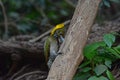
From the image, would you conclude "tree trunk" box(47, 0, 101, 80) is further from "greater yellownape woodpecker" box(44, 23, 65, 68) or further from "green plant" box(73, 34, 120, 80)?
"greater yellownape woodpecker" box(44, 23, 65, 68)

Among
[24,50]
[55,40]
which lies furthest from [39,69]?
[55,40]

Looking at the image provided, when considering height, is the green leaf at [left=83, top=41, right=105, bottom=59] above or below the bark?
below

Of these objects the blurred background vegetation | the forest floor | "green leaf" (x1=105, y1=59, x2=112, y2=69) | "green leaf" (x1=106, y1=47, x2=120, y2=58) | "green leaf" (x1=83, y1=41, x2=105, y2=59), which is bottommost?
"green leaf" (x1=105, y1=59, x2=112, y2=69)

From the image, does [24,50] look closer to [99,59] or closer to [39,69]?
[39,69]

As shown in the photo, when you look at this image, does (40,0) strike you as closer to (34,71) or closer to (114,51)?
(34,71)

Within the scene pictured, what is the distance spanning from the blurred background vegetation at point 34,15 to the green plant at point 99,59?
2.09 metres

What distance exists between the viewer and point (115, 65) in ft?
8.40

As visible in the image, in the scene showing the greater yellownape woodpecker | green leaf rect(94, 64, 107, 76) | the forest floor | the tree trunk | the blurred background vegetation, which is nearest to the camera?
the tree trunk

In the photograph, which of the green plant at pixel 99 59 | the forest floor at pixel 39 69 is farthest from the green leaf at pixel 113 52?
the forest floor at pixel 39 69

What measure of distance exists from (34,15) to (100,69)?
3183 millimetres

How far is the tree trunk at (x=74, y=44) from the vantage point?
2061mm

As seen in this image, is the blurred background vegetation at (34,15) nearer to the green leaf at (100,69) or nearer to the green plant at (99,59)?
the green plant at (99,59)

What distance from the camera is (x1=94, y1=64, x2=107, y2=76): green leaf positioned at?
2189mm

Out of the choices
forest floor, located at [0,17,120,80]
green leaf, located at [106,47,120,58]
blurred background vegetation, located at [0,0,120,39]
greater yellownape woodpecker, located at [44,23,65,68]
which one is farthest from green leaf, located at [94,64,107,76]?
blurred background vegetation, located at [0,0,120,39]
